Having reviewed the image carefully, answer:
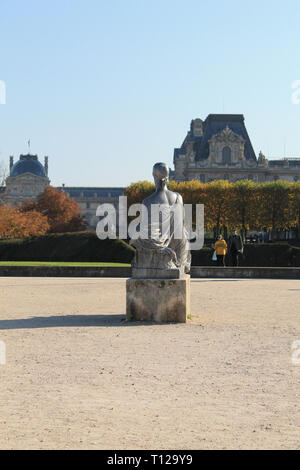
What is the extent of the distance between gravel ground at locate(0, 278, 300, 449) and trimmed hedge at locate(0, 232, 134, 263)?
16.4 meters

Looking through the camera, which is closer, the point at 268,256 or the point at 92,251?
the point at 92,251

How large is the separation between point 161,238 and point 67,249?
18.8 metres

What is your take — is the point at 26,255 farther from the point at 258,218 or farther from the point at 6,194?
the point at 6,194

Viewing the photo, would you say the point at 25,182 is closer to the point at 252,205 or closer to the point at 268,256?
the point at 252,205

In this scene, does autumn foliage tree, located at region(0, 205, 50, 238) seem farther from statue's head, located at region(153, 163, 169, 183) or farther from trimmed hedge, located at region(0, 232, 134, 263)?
statue's head, located at region(153, 163, 169, 183)

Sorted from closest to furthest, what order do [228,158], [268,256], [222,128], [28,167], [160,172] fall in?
[160,172], [268,256], [228,158], [222,128], [28,167]

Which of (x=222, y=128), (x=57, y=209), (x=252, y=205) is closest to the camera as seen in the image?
(x=252, y=205)

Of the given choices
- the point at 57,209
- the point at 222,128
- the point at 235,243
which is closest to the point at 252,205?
the point at 57,209

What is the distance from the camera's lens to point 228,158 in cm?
9712

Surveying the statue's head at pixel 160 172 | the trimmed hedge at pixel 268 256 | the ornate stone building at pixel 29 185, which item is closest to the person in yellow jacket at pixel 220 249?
the trimmed hedge at pixel 268 256

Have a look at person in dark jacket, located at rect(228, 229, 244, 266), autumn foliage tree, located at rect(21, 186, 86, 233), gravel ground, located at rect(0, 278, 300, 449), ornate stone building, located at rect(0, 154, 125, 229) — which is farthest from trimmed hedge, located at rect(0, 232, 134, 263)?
ornate stone building, located at rect(0, 154, 125, 229)

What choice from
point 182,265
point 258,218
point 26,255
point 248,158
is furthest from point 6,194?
point 182,265

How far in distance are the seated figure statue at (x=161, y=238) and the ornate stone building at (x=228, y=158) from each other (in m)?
85.3
